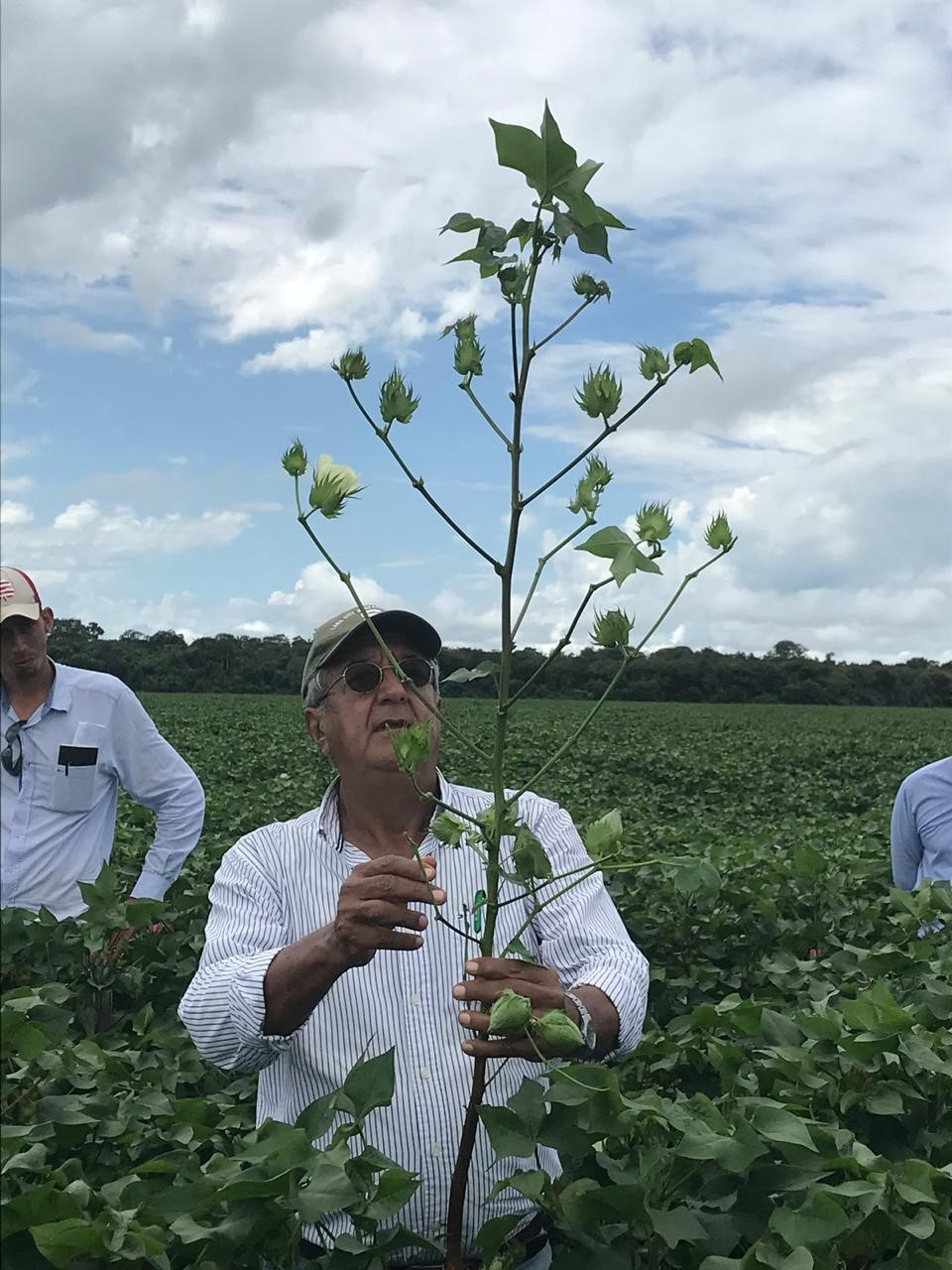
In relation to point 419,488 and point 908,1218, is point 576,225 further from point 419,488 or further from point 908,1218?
point 908,1218

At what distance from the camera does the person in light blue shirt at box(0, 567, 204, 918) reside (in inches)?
165

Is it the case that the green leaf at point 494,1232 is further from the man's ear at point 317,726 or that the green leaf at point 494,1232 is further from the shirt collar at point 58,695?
the shirt collar at point 58,695

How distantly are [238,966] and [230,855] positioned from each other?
12.1 inches

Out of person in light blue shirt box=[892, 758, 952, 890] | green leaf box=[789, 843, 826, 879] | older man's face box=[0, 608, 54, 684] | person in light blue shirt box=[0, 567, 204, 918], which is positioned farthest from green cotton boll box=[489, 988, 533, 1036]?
older man's face box=[0, 608, 54, 684]

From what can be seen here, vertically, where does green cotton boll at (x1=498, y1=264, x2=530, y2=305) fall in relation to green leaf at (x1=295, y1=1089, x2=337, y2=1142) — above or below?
above

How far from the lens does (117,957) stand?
11.9 ft

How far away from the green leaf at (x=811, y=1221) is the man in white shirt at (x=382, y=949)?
12.9 inches

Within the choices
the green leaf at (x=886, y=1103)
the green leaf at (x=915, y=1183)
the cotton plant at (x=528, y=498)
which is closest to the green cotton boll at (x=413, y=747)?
the cotton plant at (x=528, y=498)

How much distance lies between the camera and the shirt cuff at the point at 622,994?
187 cm

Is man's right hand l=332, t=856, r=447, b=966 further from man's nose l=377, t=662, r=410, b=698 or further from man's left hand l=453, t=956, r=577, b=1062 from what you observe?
man's nose l=377, t=662, r=410, b=698

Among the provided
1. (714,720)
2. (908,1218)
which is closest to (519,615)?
(908,1218)

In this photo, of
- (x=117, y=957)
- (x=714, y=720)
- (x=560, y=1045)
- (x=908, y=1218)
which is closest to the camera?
(x=560, y=1045)

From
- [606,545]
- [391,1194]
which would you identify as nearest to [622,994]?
[391,1194]

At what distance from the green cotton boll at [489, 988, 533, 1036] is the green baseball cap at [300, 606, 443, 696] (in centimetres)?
100
